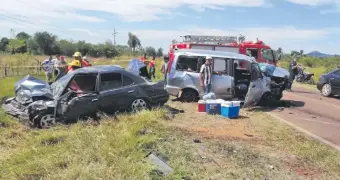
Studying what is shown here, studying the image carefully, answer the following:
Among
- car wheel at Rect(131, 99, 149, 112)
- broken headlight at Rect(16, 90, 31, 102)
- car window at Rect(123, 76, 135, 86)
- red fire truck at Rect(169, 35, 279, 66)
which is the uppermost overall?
red fire truck at Rect(169, 35, 279, 66)

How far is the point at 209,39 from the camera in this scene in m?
21.8

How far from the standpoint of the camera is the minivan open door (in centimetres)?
1167

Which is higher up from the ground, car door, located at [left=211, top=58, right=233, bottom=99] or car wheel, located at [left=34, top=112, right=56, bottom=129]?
car door, located at [left=211, top=58, right=233, bottom=99]

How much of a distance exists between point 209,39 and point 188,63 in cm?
920

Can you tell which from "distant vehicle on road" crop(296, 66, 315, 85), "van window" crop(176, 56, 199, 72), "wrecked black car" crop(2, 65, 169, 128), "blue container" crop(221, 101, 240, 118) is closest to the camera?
"wrecked black car" crop(2, 65, 169, 128)

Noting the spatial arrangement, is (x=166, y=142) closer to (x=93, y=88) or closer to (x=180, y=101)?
(x=93, y=88)

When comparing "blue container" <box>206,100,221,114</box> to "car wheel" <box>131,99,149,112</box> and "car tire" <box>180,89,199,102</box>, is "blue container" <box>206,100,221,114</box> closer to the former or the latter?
"car wheel" <box>131,99,149,112</box>

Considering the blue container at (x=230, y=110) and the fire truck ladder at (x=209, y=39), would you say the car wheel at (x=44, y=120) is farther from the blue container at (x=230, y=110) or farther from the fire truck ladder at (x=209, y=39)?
the fire truck ladder at (x=209, y=39)

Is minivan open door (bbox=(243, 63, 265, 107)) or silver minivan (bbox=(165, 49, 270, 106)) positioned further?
silver minivan (bbox=(165, 49, 270, 106))

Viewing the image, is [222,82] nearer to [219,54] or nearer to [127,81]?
[219,54]

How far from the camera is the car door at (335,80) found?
55.2ft

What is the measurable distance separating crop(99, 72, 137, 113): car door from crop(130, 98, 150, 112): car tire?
0.45ft

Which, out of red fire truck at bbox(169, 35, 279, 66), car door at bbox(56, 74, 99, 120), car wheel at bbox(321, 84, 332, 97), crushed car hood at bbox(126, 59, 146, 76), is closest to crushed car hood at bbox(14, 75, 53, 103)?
car door at bbox(56, 74, 99, 120)

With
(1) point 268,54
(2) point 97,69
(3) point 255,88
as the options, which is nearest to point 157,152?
(2) point 97,69
